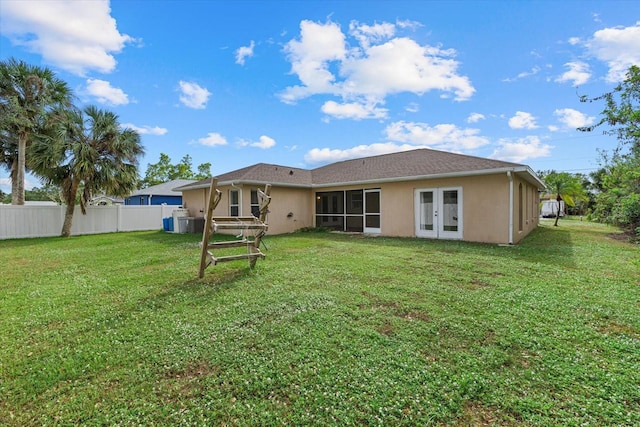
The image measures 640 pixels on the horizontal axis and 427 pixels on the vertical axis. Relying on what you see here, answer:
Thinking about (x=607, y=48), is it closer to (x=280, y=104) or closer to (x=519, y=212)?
(x=519, y=212)

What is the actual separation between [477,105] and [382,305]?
1539cm

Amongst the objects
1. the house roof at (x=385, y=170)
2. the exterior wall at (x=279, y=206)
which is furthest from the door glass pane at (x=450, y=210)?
the exterior wall at (x=279, y=206)

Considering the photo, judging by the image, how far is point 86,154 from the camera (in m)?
12.6

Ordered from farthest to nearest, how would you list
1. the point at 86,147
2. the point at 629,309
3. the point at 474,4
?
the point at 86,147 < the point at 474,4 < the point at 629,309

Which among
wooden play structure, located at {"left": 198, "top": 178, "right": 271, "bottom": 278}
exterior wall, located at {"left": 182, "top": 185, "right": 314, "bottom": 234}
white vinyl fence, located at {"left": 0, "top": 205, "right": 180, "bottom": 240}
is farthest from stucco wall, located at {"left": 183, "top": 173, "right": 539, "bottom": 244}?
wooden play structure, located at {"left": 198, "top": 178, "right": 271, "bottom": 278}

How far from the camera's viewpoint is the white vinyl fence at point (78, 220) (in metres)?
12.9

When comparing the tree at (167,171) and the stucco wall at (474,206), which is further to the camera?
the tree at (167,171)

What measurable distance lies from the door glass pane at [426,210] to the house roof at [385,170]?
88 cm

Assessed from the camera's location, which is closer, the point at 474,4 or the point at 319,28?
the point at 474,4

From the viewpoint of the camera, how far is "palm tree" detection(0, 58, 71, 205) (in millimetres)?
12570

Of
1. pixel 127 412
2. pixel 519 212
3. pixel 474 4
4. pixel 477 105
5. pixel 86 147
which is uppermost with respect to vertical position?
pixel 474 4

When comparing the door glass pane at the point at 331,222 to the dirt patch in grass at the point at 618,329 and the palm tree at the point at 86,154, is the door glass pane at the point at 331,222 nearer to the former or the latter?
the palm tree at the point at 86,154

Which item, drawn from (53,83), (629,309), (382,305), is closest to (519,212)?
(629,309)

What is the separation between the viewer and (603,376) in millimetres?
2420
